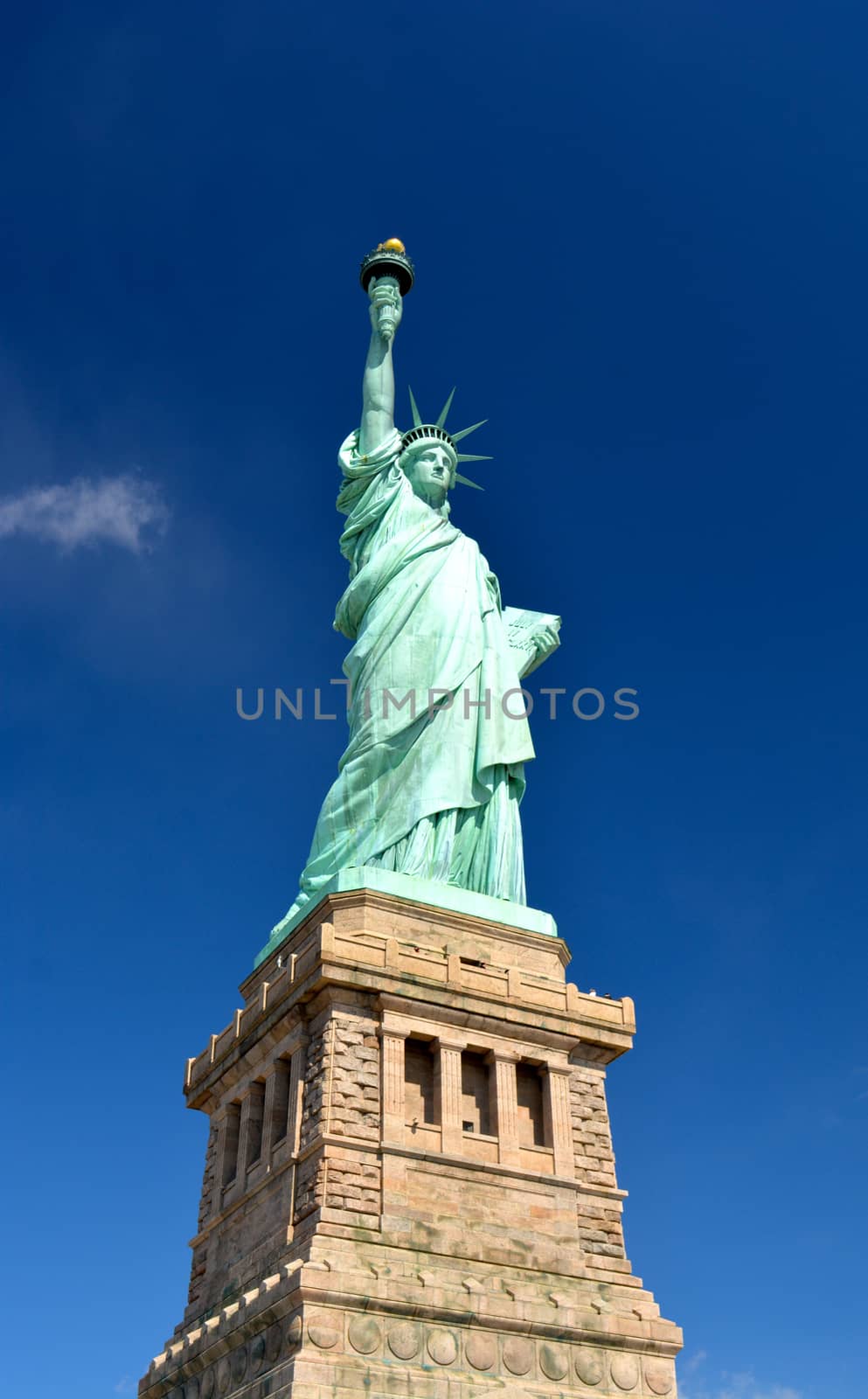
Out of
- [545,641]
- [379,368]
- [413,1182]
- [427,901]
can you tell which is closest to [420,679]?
[545,641]

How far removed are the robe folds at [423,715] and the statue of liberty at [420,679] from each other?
0.02 meters

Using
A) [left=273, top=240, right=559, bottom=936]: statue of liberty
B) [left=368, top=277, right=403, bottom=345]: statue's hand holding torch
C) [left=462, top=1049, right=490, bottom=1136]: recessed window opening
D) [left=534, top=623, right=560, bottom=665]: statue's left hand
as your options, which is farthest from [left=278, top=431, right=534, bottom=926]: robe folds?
[left=368, top=277, right=403, bottom=345]: statue's hand holding torch

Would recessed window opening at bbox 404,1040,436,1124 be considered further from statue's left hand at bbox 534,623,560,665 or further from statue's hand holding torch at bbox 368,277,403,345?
statue's hand holding torch at bbox 368,277,403,345

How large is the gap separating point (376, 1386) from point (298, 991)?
6084 mm

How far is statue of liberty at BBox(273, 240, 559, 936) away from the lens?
26.8 m

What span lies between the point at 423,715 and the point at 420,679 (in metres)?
1.02

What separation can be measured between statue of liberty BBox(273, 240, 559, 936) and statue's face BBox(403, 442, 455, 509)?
0.03m

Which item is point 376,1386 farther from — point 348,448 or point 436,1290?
point 348,448

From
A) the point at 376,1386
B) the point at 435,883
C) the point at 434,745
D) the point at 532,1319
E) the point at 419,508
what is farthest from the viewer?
the point at 419,508

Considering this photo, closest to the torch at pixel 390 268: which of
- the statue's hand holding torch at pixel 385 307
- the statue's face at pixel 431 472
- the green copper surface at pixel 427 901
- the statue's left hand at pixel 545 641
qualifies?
the statue's hand holding torch at pixel 385 307

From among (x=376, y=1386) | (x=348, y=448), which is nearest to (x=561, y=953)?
(x=376, y=1386)

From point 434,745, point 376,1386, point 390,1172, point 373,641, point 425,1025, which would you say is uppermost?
point 373,641

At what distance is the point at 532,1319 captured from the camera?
2098 cm

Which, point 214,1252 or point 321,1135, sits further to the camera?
point 214,1252
